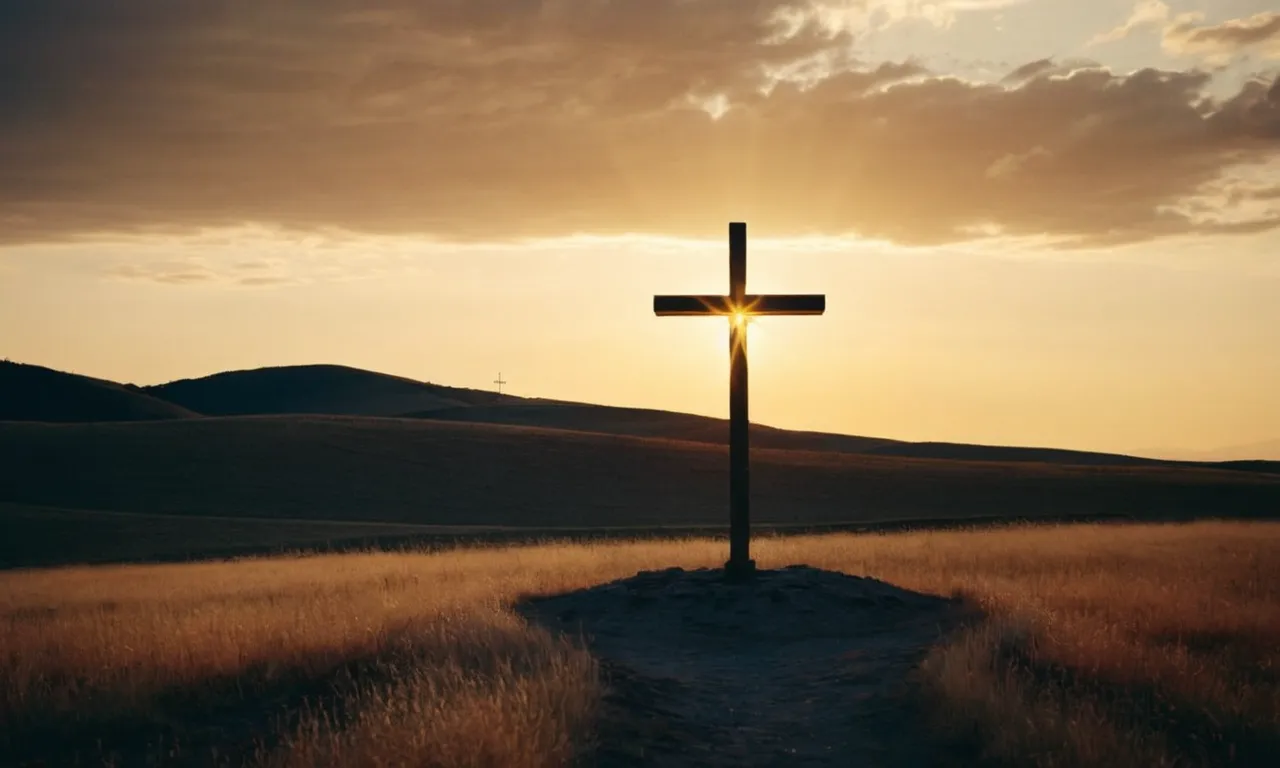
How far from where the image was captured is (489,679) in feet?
34.9

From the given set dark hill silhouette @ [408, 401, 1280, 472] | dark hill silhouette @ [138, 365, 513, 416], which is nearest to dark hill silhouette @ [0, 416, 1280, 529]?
dark hill silhouette @ [408, 401, 1280, 472]

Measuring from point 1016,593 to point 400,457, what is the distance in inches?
2113

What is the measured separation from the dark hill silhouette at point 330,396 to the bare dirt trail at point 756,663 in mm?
158855

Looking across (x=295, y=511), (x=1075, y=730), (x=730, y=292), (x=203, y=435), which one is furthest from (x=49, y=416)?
(x=1075, y=730)

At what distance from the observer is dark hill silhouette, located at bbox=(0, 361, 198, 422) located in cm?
14575

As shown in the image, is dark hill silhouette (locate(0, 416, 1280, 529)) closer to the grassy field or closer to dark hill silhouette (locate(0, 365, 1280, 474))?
dark hill silhouette (locate(0, 365, 1280, 474))

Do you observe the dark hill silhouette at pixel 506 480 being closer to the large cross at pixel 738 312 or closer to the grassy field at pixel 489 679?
the large cross at pixel 738 312

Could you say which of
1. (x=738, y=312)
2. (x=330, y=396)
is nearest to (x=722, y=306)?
(x=738, y=312)

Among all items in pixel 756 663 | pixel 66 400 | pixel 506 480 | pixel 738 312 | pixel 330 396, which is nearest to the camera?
pixel 756 663

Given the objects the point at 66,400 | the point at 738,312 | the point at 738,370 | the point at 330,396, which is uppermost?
the point at 330,396

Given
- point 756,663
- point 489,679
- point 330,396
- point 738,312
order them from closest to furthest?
point 489,679
point 756,663
point 738,312
point 330,396

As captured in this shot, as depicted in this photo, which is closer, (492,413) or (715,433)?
(715,433)

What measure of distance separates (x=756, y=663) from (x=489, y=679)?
3.85 meters

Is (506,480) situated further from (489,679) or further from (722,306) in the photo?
(489,679)
